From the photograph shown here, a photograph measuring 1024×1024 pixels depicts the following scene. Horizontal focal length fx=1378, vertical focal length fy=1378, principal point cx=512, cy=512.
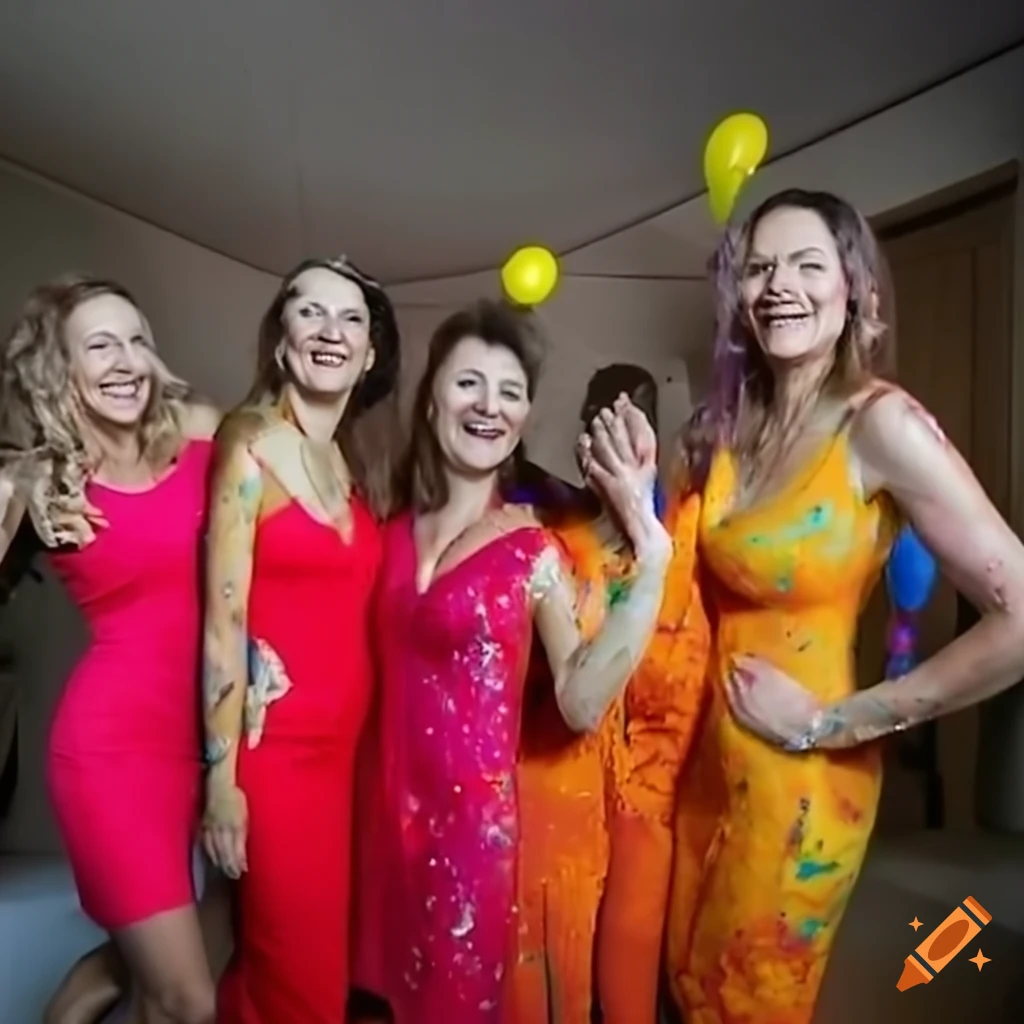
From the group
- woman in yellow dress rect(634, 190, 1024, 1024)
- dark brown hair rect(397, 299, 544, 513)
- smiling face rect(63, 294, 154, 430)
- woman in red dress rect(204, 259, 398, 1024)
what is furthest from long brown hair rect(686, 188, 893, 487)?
smiling face rect(63, 294, 154, 430)

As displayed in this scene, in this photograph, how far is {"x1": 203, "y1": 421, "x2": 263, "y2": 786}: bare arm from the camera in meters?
0.77

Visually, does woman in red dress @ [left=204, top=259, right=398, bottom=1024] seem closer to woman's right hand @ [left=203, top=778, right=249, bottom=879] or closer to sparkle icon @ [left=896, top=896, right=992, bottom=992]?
woman's right hand @ [left=203, top=778, right=249, bottom=879]

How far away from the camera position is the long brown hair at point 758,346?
0.78 metres

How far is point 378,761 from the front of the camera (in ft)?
2.59

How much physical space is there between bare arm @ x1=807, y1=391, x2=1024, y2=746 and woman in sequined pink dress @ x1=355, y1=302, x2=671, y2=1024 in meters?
0.13

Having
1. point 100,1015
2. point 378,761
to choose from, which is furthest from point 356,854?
point 100,1015

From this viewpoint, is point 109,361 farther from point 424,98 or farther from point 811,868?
point 811,868

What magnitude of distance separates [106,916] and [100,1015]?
2.5 inches

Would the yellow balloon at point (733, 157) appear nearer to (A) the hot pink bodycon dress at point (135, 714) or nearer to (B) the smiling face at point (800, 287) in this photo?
(B) the smiling face at point (800, 287)

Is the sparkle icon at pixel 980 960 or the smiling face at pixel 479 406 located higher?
the smiling face at pixel 479 406

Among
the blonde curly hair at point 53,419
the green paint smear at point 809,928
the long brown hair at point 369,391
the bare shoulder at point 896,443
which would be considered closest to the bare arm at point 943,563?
the bare shoulder at point 896,443

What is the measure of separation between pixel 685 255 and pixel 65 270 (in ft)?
1.21

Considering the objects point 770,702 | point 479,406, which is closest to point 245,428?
point 479,406

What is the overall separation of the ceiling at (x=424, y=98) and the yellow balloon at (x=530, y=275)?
1 centimetres
